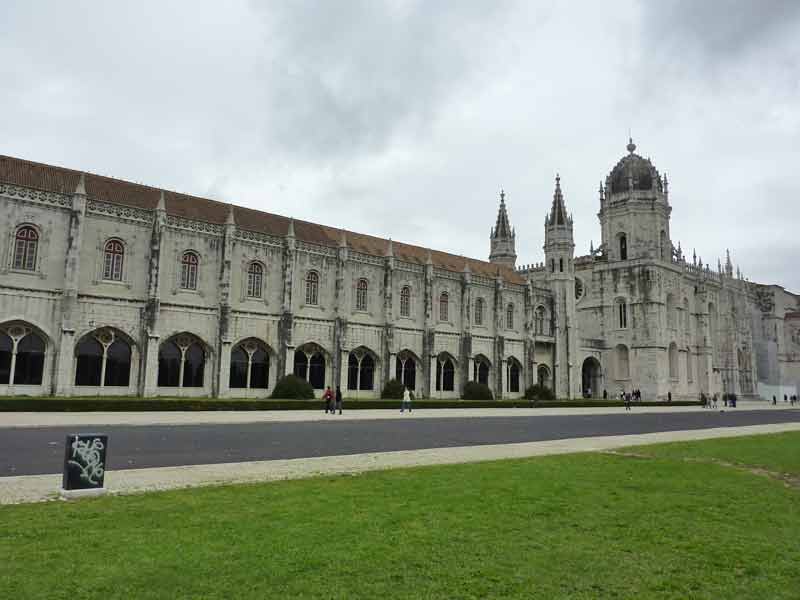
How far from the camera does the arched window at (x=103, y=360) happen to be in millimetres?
31984

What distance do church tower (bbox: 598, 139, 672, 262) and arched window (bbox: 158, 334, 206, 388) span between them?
163 ft

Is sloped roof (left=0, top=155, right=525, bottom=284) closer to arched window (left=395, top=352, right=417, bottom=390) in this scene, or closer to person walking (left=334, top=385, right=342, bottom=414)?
arched window (left=395, top=352, right=417, bottom=390)

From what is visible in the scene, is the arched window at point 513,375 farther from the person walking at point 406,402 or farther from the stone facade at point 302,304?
the person walking at point 406,402

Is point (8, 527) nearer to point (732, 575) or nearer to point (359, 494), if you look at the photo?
point (359, 494)

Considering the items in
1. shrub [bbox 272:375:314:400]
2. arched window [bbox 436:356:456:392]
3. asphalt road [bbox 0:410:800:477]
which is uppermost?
arched window [bbox 436:356:456:392]

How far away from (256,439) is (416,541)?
11828mm

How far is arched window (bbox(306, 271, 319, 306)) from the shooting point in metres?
41.1

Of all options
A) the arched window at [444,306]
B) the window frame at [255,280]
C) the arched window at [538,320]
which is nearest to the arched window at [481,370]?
the arched window at [444,306]

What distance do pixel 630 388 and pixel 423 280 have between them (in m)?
30.4

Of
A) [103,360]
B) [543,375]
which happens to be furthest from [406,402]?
[543,375]

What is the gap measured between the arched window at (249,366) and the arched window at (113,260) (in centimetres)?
809

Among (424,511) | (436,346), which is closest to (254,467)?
(424,511)

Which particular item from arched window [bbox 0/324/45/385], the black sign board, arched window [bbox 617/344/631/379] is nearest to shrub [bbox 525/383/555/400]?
arched window [bbox 617/344/631/379]

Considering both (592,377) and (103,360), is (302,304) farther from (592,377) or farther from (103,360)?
(592,377)
